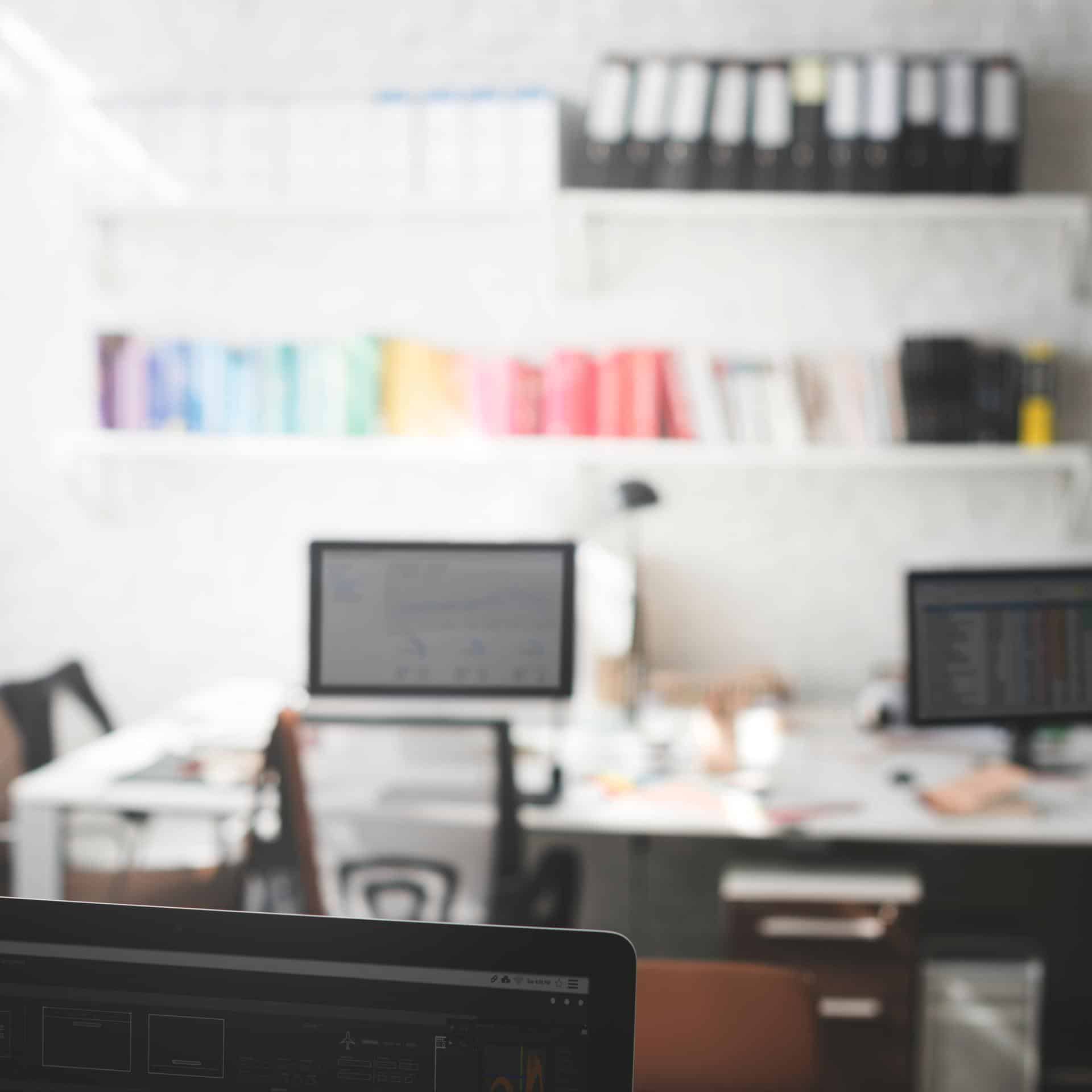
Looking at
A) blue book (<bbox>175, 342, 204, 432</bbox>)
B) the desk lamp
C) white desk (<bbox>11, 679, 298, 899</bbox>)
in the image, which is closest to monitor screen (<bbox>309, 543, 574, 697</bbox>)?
white desk (<bbox>11, 679, 298, 899</bbox>)

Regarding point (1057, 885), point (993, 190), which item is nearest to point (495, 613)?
point (993, 190)

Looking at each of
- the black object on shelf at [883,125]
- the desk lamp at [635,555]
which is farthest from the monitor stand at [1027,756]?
the black object on shelf at [883,125]

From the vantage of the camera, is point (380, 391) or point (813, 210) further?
point (380, 391)

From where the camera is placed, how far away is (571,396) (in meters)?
2.91

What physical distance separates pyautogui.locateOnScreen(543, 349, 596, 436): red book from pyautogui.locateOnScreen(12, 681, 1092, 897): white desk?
830mm

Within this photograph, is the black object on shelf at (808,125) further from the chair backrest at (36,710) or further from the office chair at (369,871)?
the chair backrest at (36,710)

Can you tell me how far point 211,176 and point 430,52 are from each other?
70 centimetres

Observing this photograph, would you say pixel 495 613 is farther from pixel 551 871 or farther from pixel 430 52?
pixel 430 52

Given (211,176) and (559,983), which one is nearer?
(559,983)

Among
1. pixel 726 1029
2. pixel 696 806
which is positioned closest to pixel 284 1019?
pixel 726 1029

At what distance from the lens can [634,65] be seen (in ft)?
9.33

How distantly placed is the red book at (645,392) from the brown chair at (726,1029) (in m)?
1.90

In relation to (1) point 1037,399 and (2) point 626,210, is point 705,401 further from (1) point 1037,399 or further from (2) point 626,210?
(1) point 1037,399

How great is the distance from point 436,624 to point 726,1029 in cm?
112
